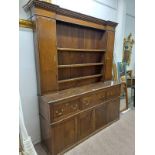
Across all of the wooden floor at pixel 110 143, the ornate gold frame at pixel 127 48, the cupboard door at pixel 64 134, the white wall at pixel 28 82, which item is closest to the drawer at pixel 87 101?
the cupboard door at pixel 64 134

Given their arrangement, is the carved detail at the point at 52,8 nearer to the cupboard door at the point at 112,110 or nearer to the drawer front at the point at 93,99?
the drawer front at the point at 93,99

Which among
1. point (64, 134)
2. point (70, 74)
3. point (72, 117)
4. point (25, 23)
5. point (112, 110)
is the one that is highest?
point (25, 23)

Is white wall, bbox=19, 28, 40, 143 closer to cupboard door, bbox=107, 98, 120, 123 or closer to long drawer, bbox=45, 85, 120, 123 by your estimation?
long drawer, bbox=45, 85, 120, 123

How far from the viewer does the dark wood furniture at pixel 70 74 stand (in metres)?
1.80

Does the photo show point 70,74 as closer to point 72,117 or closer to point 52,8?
point 72,117

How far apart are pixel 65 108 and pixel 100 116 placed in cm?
91

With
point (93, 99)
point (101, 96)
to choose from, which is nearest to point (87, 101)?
point (93, 99)

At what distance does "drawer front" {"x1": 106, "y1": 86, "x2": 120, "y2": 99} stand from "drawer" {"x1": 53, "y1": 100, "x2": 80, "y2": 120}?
808 millimetres

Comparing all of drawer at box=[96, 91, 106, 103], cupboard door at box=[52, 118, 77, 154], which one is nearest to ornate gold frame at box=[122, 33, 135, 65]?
drawer at box=[96, 91, 106, 103]

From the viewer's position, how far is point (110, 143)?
7.17ft
